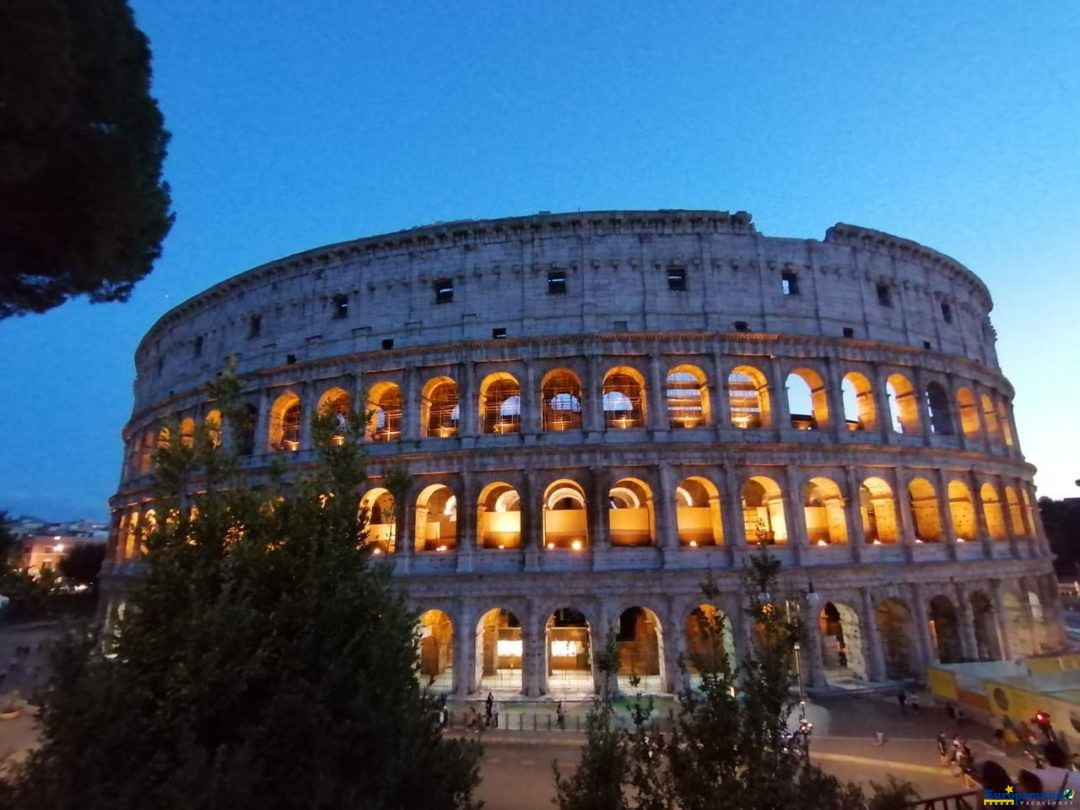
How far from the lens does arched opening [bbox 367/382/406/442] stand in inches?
1025

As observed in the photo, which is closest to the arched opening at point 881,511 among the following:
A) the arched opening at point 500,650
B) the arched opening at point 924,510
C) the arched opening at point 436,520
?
the arched opening at point 924,510

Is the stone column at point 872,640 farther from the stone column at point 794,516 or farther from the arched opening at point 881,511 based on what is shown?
the stone column at point 794,516

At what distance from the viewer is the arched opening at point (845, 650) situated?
76.4ft

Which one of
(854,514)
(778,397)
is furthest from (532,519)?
(854,514)

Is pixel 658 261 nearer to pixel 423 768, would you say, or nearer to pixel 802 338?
pixel 802 338

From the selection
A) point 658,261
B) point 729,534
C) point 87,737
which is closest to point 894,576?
point 729,534

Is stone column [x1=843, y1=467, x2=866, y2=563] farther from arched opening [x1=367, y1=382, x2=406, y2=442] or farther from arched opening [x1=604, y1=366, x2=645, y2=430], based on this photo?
arched opening [x1=367, y1=382, x2=406, y2=442]

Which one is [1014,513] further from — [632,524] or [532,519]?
[532,519]

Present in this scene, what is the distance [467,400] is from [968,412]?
979 inches

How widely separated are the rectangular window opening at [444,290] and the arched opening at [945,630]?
978 inches

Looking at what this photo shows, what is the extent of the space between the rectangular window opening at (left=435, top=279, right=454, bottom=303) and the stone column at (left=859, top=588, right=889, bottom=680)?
70.1 ft

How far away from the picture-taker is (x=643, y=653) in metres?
24.4

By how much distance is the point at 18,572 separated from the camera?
664 centimetres

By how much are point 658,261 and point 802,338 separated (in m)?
7.13
